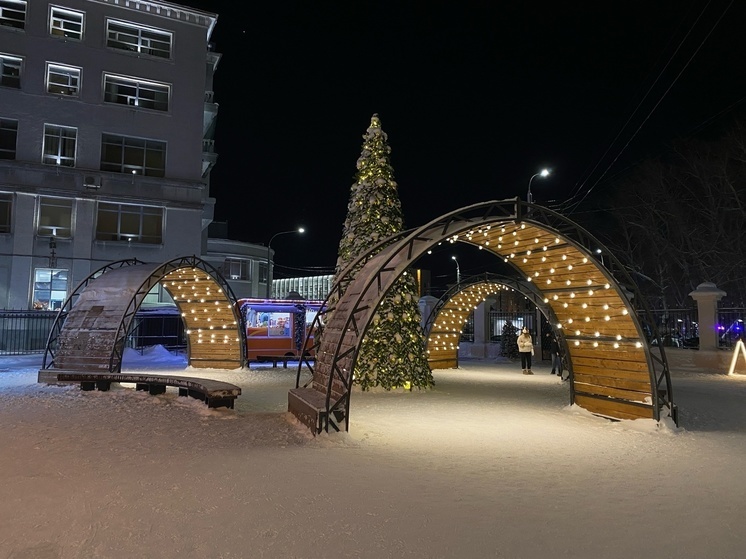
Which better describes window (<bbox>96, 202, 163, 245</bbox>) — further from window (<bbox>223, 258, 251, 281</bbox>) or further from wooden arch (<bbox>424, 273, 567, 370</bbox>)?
wooden arch (<bbox>424, 273, 567, 370</bbox>)

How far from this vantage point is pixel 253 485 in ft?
20.6

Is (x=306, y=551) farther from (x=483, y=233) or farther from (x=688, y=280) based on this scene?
(x=688, y=280)

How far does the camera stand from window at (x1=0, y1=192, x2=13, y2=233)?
92.8ft

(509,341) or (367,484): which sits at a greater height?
(509,341)

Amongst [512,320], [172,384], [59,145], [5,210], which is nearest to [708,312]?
[512,320]

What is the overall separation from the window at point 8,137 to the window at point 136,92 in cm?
474

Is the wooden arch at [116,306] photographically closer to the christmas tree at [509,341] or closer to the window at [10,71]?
the christmas tree at [509,341]

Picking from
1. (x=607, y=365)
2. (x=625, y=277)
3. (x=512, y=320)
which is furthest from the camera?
(x=512, y=320)

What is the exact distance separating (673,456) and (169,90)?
3195 centimetres

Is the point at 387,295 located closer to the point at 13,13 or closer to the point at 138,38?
the point at 138,38

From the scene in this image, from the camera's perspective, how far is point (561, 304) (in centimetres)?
1204

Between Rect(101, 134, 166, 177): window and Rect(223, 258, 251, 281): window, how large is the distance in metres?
13.3

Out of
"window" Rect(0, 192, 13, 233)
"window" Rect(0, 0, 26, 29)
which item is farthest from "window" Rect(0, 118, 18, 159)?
"window" Rect(0, 0, 26, 29)

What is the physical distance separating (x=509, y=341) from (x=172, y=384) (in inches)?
765
